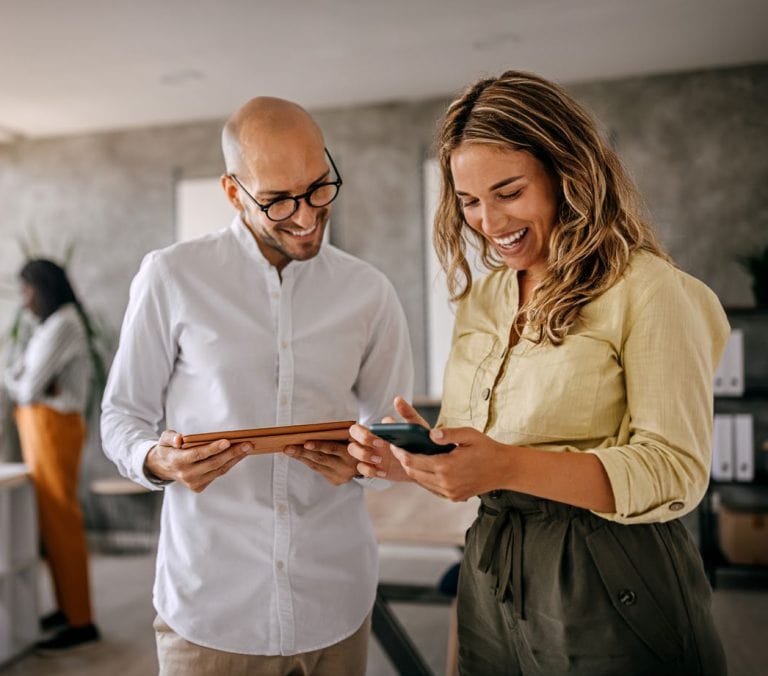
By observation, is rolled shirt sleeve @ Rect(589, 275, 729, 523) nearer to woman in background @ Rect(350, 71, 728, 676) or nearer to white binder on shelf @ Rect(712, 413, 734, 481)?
woman in background @ Rect(350, 71, 728, 676)

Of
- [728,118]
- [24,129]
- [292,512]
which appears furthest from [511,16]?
[24,129]

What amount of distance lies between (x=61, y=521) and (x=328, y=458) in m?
2.75

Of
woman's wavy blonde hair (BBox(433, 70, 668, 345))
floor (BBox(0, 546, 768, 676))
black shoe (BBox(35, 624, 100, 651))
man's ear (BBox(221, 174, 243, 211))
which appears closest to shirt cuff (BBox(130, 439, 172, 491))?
man's ear (BBox(221, 174, 243, 211))

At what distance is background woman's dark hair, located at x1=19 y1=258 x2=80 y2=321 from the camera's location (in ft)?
12.5

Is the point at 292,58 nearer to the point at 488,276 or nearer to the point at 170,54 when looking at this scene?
the point at 170,54

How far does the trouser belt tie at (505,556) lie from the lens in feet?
3.92

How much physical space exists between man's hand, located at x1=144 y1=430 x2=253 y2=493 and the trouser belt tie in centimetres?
40

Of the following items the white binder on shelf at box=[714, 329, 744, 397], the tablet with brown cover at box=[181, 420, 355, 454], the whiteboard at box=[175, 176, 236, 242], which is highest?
the whiteboard at box=[175, 176, 236, 242]

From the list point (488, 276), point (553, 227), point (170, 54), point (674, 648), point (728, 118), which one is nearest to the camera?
point (674, 648)

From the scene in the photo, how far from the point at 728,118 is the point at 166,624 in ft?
14.3

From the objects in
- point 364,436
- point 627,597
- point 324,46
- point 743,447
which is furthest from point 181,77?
point 627,597

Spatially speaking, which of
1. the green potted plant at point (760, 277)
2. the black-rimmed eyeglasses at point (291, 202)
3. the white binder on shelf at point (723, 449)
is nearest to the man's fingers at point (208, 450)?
the black-rimmed eyeglasses at point (291, 202)

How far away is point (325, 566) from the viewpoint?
1.54 meters

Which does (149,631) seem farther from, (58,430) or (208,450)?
(208,450)
